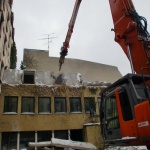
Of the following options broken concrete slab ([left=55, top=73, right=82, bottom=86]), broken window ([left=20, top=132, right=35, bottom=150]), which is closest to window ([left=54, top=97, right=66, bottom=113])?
broken concrete slab ([left=55, top=73, right=82, bottom=86])

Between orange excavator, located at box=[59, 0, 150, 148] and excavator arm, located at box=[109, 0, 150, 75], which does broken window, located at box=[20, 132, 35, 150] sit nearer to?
orange excavator, located at box=[59, 0, 150, 148]

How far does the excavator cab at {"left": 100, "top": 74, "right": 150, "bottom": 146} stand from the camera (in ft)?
17.4

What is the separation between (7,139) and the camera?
67.8ft

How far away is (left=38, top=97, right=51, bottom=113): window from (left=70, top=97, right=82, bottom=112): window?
2.35 metres

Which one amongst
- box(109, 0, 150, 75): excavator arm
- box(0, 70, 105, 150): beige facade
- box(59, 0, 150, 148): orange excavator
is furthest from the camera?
→ box(0, 70, 105, 150): beige facade

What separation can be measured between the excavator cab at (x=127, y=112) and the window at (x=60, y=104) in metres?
16.3

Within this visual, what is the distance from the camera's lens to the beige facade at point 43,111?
2100 centimetres

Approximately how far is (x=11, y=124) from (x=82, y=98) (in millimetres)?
7722

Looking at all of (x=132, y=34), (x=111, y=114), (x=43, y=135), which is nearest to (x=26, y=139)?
(x=43, y=135)

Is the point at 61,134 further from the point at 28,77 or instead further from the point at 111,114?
the point at 111,114

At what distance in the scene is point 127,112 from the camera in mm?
6012

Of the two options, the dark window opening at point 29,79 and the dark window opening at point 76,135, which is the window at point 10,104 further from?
the dark window opening at point 76,135

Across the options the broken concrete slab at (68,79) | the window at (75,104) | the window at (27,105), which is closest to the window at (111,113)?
the window at (27,105)

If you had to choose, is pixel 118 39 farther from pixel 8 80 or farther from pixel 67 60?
pixel 67 60
